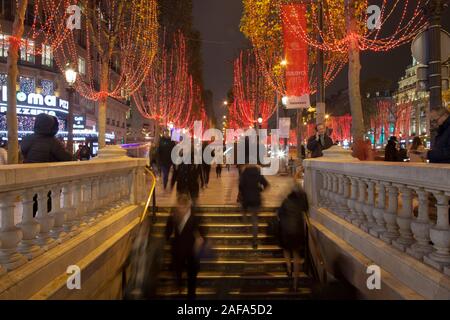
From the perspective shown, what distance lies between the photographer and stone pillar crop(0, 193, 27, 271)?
419 cm

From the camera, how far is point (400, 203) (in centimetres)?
556

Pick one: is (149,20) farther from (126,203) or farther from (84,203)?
(84,203)

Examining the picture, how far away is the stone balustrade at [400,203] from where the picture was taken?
4078 millimetres

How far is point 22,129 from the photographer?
110ft

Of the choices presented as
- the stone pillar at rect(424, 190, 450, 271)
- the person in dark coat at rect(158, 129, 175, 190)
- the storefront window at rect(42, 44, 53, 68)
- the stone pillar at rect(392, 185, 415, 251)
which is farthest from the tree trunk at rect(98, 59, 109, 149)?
the storefront window at rect(42, 44, 53, 68)

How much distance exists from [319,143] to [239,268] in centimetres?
480

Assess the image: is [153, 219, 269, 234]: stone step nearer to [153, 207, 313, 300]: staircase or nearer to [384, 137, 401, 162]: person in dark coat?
[153, 207, 313, 300]: staircase

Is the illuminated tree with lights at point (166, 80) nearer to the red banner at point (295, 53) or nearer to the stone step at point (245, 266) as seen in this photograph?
the red banner at point (295, 53)

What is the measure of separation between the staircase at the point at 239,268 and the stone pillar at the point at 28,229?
3.03 metres

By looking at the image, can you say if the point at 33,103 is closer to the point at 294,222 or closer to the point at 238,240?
the point at 238,240

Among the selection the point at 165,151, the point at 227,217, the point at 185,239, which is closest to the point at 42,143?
the point at 185,239

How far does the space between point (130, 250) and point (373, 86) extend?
10009 centimetres

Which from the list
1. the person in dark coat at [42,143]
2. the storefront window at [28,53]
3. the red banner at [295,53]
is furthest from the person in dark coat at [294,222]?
the storefront window at [28,53]
